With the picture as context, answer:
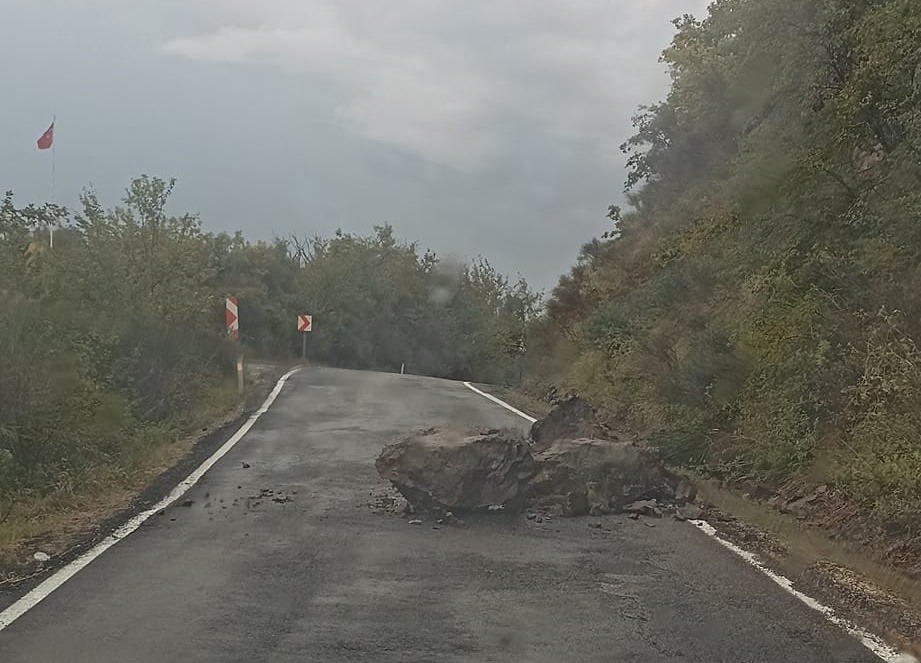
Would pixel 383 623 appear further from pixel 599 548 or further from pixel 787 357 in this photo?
pixel 787 357

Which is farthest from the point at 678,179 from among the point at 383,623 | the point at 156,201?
the point at 383,623

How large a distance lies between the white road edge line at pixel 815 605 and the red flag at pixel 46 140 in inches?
852

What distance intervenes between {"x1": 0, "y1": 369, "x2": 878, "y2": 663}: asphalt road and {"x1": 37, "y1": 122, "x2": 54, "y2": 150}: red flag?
17865 millimetres

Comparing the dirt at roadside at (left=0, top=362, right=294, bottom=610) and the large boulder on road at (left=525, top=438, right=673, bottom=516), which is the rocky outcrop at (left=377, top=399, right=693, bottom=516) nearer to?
the large boulder on road at (left=525, top=438, right=673, bottom=516)

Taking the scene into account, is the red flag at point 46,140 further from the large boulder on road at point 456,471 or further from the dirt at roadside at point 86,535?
the large boulder on road at point 456,471

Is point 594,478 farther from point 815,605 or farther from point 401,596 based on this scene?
point 401,596

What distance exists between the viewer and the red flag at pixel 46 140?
2702cm

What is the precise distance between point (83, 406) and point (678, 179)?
2239 centimetres

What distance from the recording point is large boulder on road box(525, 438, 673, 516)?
11.5 meters

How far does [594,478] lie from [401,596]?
15.2 ft

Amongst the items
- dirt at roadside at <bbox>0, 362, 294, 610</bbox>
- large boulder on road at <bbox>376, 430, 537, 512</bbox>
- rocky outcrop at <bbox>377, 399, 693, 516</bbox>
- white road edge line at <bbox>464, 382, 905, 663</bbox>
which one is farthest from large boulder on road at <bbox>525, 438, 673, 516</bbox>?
dirt at roadside at <bbox>0, 362, 294, 610</bbox>

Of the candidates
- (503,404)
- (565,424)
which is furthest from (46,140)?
(565,424)

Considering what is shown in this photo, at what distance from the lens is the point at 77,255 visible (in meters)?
18.4

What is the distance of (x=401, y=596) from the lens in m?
7.52
